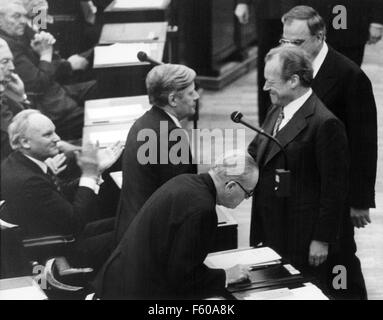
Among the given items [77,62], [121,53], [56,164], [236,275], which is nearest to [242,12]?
[121,53]

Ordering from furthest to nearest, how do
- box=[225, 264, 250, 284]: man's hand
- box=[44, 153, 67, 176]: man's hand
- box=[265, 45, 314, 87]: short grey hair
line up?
box=[44, 153, 67, 176]: man's hand < box=[265, 45, 314, 87]: short grey hair < box=[225, 264, 250, 284]: man's hand

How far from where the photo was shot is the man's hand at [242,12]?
4.54 m

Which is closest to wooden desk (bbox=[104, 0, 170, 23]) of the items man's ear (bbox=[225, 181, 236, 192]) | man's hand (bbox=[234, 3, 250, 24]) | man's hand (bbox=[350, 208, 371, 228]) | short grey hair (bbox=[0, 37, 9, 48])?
man's hand (bbox=[234, 3, 250, 24])

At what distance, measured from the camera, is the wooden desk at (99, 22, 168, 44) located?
454 cm

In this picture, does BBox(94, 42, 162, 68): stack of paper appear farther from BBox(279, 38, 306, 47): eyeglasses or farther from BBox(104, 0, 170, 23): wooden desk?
BBox(279, 38, 306, 47): eyeglasses

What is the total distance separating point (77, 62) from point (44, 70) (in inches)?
8.0

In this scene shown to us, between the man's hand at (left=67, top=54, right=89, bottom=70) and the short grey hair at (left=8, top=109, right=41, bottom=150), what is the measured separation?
41cm

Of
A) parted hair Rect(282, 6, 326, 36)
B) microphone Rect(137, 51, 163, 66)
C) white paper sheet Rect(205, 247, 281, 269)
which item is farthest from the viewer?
microphone Rect(137, 51, 163, 66)

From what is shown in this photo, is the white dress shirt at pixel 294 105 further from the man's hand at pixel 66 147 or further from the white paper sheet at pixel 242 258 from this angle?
the man's hand at pixel 66 147

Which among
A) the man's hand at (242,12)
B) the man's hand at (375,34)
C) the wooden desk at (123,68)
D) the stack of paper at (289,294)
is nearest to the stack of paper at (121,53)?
the wooden desk at (123,68)

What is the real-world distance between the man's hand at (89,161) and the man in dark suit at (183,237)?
0.85 meters

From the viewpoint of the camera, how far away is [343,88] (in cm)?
416
